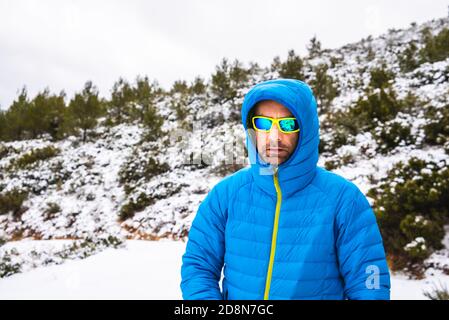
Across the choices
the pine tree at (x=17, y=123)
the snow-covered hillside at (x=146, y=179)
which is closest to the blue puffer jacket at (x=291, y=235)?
the snow-covered hillside at (x=146, y=179)

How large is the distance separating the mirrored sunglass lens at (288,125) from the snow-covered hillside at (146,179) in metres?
2.94

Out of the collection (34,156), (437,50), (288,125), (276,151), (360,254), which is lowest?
(360,254)

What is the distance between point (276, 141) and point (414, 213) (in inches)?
149

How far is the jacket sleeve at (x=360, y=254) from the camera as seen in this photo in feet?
3.46

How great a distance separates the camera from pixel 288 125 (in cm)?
123

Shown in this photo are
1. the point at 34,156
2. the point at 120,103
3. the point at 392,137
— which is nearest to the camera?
the point at 392,137

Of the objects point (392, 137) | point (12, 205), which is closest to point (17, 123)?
point (12, 205)

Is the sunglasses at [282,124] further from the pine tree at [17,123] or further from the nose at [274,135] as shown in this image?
the pine tree at [17,123]

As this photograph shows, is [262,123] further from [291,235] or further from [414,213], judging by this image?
[414,213]

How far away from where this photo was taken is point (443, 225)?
3992mm

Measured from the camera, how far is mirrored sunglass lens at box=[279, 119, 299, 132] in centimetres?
123

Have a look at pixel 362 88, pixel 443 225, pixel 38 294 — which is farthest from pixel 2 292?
pixel 362 88
